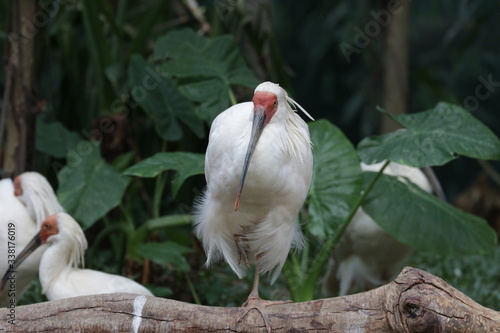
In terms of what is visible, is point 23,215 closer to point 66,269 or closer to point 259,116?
point 66,269

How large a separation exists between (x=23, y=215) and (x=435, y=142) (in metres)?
2.57

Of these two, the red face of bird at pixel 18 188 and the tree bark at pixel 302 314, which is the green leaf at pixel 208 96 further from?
the tree bark at pixel 302 314

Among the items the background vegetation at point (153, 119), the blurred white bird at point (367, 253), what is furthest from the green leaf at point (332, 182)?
the blurred white bird at point (367, 253)

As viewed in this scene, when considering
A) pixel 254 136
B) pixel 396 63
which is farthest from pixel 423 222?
pixel 396 63

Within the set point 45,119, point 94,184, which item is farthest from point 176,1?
point 94,184

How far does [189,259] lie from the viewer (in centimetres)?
536

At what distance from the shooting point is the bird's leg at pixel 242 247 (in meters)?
3.62

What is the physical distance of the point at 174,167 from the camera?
4.34m

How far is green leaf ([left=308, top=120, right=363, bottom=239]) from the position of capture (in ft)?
13.9

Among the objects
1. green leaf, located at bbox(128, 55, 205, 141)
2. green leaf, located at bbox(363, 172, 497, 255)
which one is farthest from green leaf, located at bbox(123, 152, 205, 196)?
green leaf, located at bbox(363, 172, 497, 255)

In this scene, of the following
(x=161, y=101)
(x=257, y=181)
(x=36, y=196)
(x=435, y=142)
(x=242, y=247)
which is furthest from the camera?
(x=161, y=101)

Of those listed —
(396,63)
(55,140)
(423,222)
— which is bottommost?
(423,222)

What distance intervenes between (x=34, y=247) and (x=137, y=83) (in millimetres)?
1659

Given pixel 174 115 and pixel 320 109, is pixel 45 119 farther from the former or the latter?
pixel 320 109
